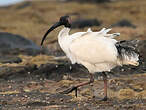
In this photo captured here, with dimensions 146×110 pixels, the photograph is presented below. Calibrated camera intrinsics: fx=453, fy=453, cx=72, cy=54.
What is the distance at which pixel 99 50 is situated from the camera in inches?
335

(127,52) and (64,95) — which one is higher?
(127,52)

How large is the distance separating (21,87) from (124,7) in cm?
3149

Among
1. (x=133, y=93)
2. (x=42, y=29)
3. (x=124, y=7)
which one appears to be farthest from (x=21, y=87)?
(x=124, y=7)

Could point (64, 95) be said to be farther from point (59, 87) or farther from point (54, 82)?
point (54, 82)

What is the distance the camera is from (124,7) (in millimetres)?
41344

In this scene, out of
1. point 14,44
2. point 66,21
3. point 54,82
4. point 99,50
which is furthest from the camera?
point 14,44

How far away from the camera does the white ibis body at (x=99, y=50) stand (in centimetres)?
833

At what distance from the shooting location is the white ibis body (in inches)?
328

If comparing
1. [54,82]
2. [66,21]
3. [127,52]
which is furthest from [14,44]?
[127,52]

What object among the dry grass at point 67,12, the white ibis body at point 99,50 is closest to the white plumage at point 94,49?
the white ibis body at point 99,50

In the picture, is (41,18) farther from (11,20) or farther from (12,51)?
(12,51)

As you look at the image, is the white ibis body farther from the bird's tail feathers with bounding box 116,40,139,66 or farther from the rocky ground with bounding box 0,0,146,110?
the rocky ground with bounding box 0,0,146,110

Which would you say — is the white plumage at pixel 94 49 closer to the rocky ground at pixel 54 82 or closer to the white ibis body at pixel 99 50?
the white ibis body at pixel 99 50

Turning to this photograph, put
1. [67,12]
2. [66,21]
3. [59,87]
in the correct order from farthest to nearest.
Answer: [67,12] → [59,87] → [66,21]
